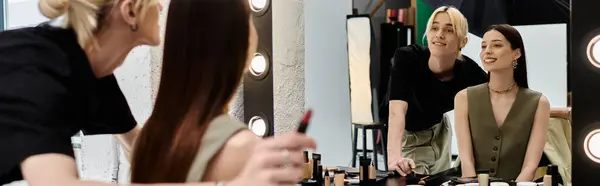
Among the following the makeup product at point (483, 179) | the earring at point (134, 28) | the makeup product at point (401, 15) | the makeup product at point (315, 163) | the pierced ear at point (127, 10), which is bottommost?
the makeup product at point (483, 179)

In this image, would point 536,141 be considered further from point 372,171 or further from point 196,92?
point 196,92

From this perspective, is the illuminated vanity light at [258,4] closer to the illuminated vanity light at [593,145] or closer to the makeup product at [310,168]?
the makeup product at [310,168]

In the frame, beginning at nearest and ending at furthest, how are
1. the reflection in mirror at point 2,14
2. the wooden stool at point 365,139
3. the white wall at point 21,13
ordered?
the white wall at point 21,13
the reflection in mirror at point 2,14
the wooden stool at point 365,139

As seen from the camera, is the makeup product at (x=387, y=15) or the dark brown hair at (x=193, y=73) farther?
Result: the makeup product at (x=387, y=15)

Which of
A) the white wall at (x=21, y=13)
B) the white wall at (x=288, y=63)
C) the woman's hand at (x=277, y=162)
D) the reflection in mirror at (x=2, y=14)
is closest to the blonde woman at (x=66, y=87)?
the woman's hand at (x=277, y=162)

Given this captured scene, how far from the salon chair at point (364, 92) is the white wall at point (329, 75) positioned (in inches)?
0.5

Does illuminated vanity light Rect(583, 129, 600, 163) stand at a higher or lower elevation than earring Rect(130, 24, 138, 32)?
lower

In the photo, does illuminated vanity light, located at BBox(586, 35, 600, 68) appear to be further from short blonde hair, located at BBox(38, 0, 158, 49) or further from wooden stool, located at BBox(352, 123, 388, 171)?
short blonde hair, located at BBox(38, 0, 158, 49)

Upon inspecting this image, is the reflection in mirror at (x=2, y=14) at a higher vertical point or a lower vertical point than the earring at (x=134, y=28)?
higher

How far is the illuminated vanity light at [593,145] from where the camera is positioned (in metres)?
1.09

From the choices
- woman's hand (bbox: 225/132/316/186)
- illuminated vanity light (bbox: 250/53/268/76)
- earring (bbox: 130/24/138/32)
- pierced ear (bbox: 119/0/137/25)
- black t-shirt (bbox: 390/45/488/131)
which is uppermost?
pierced ear (bbox: 119/0/137/25)

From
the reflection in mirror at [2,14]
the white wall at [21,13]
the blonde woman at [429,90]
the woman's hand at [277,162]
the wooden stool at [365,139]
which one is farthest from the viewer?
the wooden stool at [365,139]

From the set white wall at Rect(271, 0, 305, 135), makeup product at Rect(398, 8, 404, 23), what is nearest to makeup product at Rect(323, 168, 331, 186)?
white wall at Rect(271, 0, 305, 135)

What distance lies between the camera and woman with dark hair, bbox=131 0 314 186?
84 cm
